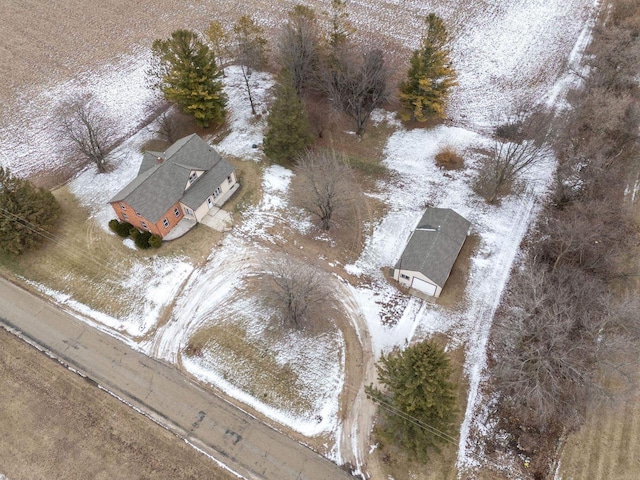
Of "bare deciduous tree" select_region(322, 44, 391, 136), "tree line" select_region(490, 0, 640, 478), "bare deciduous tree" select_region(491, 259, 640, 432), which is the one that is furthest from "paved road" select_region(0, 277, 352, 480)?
"bare deciduous tree" select_region(322, 44, 391, 136)

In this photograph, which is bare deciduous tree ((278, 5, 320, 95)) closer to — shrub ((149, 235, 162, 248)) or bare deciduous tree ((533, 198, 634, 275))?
shrub ((149, 235, 162, 248))

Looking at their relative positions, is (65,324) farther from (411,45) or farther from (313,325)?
(411,45)

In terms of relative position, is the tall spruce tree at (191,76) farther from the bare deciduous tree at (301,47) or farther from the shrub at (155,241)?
the shrub at (155,241)

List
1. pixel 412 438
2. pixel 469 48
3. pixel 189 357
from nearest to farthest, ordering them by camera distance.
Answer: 1. pixel 412 438
2. pixel 189 357
3. pixel 469 48

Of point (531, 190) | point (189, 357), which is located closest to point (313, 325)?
point (189, 357)

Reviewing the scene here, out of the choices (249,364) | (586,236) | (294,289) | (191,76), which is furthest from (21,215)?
(586,236)

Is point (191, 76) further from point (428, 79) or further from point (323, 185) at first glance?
point (428, 79)

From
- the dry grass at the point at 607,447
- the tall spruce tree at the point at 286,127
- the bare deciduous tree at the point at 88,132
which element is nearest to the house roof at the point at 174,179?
the tall spruce tree at the point at 286,127
